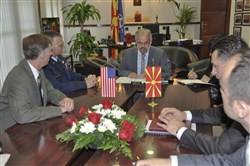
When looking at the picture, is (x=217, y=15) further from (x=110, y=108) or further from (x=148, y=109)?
(x=110, y=108)

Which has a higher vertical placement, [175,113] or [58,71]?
[58,71]

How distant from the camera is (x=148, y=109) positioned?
2.10 m

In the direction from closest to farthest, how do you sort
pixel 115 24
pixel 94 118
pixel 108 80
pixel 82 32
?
1. pixel 94 118
2. pixel 108 80
3. pixel 82 32
4. pixel 115 24

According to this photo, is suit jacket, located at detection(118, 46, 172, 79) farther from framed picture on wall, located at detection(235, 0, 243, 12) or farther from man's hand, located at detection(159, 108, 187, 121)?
framed picture on wall, located at detection(235, 0, 243, 12)

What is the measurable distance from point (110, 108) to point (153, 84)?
674mm

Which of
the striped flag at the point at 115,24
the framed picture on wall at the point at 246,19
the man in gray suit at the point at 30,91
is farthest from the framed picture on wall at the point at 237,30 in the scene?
the man in gray suit at the point at 30,91

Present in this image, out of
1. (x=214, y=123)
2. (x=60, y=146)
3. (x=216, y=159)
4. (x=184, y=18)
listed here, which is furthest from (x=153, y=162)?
(x=184, y=18)

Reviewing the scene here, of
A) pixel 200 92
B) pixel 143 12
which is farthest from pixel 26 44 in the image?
pixel 143 12

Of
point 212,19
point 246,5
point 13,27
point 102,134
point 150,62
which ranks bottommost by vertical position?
point 102,134

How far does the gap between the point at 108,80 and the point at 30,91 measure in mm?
631

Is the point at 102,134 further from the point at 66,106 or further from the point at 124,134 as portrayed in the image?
the point at 66,106

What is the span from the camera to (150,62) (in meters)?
3.38

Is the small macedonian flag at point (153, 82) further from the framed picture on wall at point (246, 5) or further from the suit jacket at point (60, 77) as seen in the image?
the framed picture on wall at point (246, 5)

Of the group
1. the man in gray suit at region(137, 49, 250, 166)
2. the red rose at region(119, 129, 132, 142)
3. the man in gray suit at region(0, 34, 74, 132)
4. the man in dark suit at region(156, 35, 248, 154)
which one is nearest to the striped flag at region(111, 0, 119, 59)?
the man in gray suit at region(0, 34, 74, 132)
